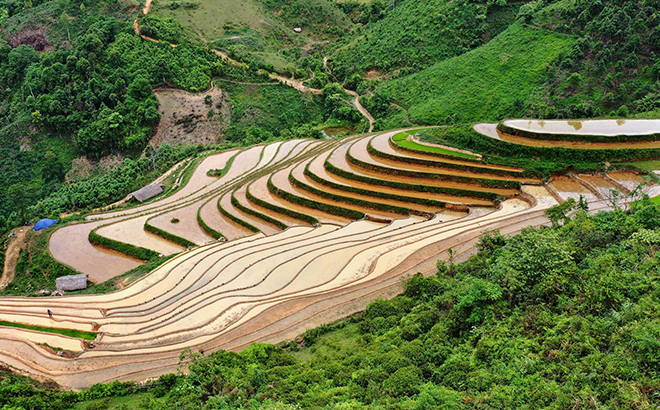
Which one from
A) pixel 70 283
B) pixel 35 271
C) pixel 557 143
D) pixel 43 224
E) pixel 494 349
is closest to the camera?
pixel 494 349

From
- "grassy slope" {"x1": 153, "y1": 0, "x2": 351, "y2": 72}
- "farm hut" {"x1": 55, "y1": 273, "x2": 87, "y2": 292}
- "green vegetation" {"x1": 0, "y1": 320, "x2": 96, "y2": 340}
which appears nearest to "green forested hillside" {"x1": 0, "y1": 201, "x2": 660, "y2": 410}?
"green vegetation" {"x1": 0, "y1": 320, "x2": 96, "y2": 340}

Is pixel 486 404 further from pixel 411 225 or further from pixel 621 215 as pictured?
pixel 411 225

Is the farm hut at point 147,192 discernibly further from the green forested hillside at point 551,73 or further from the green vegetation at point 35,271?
the green forested hillside at point 551,73

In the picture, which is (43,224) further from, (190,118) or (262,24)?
(262,24)

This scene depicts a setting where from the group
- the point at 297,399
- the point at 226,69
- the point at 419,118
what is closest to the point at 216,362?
the point at 297,399

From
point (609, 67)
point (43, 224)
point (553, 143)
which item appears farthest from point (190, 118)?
point (609, 67)
